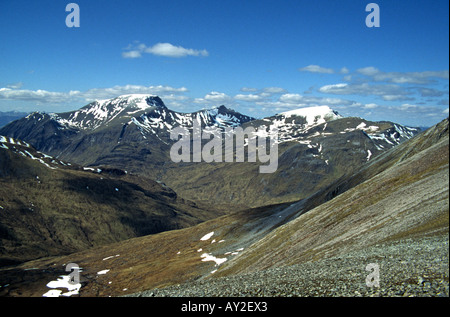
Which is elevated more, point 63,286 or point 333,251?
point 333,251

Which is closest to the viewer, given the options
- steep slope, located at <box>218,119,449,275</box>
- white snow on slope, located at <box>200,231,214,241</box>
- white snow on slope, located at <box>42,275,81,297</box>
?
steep slope, located at <box>218,119,449,275</box>

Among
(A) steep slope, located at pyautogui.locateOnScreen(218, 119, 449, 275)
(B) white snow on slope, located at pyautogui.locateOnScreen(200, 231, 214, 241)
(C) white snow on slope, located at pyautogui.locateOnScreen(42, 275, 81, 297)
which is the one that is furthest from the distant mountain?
(C) white snow on slope, located at pyautogui.locateOnScreen(42, 275, 81, 297)

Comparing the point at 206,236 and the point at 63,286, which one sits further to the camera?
the point at 206,236

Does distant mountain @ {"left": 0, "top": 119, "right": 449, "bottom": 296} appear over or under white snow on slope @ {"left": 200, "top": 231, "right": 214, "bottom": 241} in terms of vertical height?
over

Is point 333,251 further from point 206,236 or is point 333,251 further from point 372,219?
point 206,236

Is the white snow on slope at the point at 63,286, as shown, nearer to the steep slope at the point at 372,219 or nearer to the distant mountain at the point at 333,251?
the distant mountain at the point at 333,251

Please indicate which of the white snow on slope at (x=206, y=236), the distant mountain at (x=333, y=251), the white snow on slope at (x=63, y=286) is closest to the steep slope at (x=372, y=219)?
the distant mountain at (x=333, y=251)

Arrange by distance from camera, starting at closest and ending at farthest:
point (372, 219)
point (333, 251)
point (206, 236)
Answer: point (333, 251), point (372, 219), point (206, 236)

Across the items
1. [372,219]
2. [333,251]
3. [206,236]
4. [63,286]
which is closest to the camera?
[333,251]

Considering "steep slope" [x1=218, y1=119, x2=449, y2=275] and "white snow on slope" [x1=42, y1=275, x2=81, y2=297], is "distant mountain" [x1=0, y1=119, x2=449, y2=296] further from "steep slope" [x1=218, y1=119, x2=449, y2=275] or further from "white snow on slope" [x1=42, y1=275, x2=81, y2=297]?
"white snow on slope" [x1=42, y1=275, x2=81, y2=297]

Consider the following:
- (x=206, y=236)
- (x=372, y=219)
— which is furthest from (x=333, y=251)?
(x=206, y=236)

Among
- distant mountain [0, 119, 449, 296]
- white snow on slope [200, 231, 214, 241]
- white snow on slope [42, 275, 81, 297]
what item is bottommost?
white snow on slope [42, 275, 81, 297]

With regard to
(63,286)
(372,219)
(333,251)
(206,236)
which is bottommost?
(63,286)
